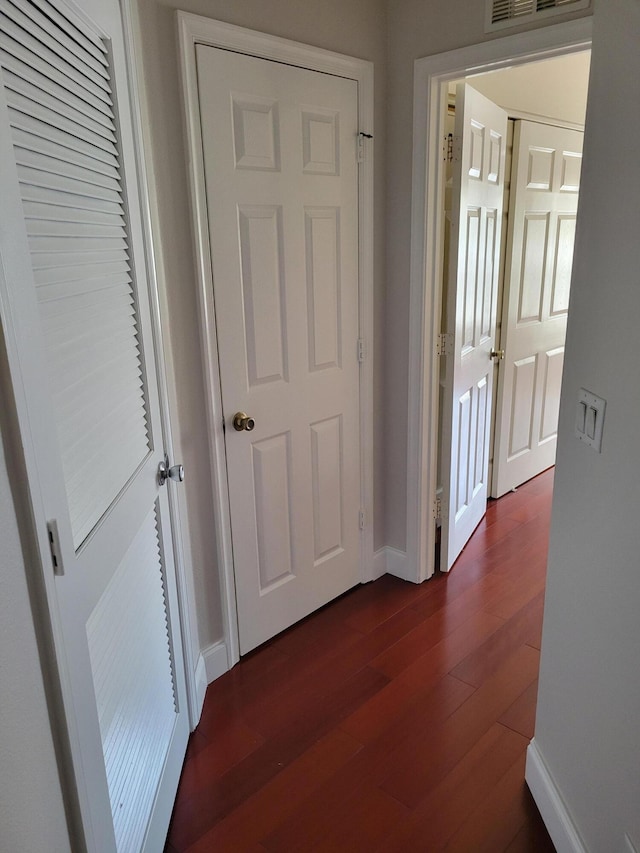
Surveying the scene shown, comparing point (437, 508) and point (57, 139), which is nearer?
point (57, 139)

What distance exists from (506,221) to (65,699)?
119 inches

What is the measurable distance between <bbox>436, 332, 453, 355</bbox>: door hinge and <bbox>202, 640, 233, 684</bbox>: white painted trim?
144cm

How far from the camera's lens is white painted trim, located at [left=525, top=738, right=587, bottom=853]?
1.46 metres

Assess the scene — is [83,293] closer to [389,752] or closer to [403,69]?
[389,752]

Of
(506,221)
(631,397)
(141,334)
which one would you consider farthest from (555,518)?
(506,221)

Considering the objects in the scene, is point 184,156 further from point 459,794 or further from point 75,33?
point 459,794

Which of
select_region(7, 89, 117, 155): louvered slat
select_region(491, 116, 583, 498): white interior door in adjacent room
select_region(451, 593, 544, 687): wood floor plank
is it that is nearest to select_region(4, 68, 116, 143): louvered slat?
select_region(7, 89, 117, 155): louvered slat

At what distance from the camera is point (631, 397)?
1.17 m

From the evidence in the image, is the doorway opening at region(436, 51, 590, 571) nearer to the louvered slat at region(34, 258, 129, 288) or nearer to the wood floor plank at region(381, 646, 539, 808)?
the wood floor plank at region(381, 646, 539, 808)

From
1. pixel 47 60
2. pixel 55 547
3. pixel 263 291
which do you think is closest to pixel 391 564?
pixel 263 291

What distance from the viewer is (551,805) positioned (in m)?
1.57

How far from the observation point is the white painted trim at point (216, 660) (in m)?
2.15

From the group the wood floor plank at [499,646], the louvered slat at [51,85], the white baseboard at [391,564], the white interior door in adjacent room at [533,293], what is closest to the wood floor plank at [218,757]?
the wood floor plank at [499,646]

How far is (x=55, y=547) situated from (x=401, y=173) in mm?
1979
